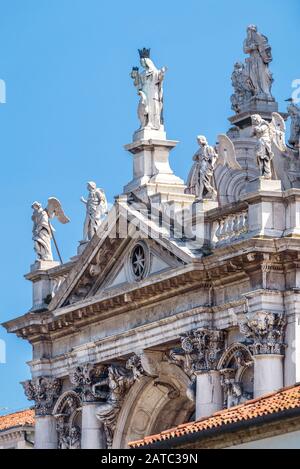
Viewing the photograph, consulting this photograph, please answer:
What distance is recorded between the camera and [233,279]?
205ft

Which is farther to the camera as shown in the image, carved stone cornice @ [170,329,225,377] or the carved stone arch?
the carved stone arch

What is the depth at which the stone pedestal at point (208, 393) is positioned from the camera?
205ft

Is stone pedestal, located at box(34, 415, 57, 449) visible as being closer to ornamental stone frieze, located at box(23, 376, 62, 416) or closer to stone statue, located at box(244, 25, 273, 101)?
ornamental stone frieze, located at box(23, 376, 62, 416)

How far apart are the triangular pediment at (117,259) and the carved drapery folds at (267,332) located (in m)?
2.80

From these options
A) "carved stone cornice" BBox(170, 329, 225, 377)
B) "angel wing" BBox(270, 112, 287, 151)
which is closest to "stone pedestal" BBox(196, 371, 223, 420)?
"carved stone cornice" BBox(170, 329, 225, 377)

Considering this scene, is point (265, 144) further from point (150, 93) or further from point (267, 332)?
point (150, 93)

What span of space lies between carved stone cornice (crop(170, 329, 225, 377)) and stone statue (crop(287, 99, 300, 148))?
460cm

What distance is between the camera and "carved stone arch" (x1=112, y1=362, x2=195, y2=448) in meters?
66.3

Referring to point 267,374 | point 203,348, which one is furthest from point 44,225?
point 267,374

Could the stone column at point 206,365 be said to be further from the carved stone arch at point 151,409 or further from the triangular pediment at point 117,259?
the carved stone arch at point 151,409

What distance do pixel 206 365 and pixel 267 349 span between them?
245 cm

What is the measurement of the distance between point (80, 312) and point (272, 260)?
8590 mm

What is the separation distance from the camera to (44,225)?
71500 mm
